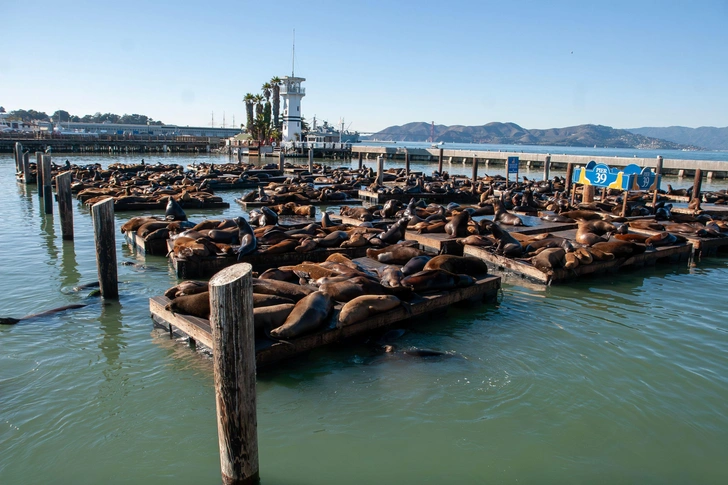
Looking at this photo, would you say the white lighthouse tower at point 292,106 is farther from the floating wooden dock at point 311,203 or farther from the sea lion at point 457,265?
the sea lion at point 457,265

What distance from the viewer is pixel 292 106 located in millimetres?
54062

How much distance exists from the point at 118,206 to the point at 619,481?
50.0 feet

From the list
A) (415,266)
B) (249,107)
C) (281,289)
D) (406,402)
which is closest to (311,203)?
(415,266)

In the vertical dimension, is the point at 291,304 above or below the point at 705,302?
above

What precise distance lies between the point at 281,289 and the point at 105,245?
2.98 m

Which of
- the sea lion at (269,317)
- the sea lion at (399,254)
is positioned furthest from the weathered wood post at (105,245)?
the sea lion at (399,254)

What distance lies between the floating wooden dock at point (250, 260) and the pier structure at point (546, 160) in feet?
57.1

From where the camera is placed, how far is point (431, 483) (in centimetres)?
386

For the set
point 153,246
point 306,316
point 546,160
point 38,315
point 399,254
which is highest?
point 546,160

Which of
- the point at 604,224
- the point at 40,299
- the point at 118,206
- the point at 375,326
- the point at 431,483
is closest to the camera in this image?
the point at 431,483

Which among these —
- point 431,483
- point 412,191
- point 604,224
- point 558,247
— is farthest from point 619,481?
point 412,191

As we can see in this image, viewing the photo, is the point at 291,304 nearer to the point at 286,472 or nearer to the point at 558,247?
the point at 286,472

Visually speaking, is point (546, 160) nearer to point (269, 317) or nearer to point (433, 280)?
point (433, 280)

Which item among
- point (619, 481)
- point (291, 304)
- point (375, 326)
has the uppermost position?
point (291, 304)
